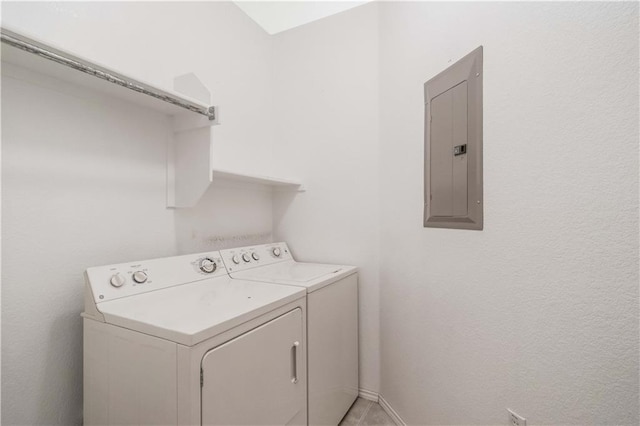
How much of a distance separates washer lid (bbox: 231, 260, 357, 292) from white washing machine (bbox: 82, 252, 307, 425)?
5.9 inches

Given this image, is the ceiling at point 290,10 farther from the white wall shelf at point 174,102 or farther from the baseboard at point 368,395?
the baseboard at point 368,395

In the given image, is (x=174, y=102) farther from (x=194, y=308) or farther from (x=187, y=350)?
(x=187, y=350)

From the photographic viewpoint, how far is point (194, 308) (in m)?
1.08

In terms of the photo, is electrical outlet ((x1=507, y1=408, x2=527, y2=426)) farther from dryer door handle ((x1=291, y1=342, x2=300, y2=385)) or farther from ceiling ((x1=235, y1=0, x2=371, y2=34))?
ceiling ((x1=235, y1=0, x2=371, y2=34))

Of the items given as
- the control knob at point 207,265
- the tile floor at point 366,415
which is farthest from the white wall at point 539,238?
the control knob at point 207,265

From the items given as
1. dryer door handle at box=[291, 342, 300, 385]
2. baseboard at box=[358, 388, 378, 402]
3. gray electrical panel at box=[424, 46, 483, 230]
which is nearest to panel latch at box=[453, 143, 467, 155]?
gray electrical panel at box=[424, 46, 483, 230]

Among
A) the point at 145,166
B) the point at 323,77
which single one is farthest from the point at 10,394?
the point at 323,77

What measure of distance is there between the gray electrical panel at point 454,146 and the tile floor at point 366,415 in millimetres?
1345

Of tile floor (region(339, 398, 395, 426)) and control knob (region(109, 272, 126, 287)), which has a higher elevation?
control knob (region(109, 272, 126, 287))

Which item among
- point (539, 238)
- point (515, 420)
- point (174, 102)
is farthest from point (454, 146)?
point (174, 102)

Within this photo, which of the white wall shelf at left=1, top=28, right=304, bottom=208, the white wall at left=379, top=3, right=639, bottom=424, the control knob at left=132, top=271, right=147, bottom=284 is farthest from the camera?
the control knob at left=132, top=271, right=147, bottom=284

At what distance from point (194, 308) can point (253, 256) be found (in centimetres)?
91

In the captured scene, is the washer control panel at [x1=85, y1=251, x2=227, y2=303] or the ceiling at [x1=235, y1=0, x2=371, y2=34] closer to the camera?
the washer control panel at [x1=85, y1=251, x2=227, y2=303]

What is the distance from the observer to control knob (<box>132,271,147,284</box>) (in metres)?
1.28
